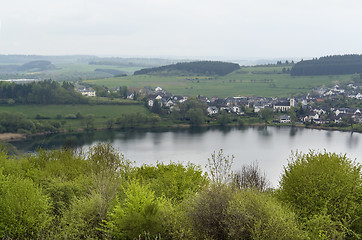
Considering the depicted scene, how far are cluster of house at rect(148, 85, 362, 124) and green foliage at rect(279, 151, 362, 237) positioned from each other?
3283 centimetres

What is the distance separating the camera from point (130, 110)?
Answer: 147 feet

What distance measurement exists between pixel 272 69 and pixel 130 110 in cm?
3838

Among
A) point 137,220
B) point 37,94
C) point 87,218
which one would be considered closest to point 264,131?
point 37,94

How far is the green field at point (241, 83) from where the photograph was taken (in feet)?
195

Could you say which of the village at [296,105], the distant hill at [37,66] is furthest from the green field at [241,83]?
the distant hill at [37,66]

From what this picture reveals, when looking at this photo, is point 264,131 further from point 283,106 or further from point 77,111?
point 77,111

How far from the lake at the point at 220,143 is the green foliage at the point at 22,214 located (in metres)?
13.7

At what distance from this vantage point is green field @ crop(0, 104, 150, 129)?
40.5m

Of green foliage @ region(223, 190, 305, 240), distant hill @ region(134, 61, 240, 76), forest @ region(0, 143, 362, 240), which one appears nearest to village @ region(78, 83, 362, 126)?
distant hill @ region(134, 61, 240, 76)

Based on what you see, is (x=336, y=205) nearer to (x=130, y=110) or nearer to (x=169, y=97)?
(x=130, y=110)

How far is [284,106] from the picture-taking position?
4822 centimetres

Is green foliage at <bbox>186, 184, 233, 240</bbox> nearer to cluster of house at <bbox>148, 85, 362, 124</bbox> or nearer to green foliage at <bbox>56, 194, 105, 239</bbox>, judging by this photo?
green foliage at <bbox>56, 194, 105, 239</bbox>

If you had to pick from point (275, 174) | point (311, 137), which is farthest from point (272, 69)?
point (275, 174)

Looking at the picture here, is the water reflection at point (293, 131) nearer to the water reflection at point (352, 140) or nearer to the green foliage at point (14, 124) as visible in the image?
the water reflection at point (352, 140)
